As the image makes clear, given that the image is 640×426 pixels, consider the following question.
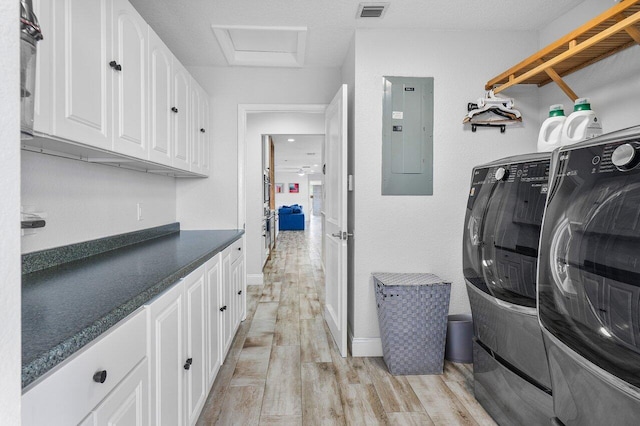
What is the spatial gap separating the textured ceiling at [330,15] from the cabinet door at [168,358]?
186cm

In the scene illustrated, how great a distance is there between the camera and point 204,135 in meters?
3.05

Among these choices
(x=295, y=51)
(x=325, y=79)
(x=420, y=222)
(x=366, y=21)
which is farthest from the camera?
(x=325, y=79)

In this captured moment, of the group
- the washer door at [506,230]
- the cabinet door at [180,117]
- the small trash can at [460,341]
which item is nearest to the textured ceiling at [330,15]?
the cabinet door at [180,117]

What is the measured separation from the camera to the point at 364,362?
101 inches

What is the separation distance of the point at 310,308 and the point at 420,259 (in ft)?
5.06

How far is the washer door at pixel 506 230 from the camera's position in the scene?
59.7 inches

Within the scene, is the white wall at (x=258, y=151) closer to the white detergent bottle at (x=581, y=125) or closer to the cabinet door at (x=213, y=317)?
the cabinet door at (x=213, y=317)

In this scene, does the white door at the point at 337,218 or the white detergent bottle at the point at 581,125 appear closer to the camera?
the white detergent bottle at the point at 581,125

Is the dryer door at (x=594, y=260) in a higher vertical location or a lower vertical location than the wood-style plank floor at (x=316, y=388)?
higher

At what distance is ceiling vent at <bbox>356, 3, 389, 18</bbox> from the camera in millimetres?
2258

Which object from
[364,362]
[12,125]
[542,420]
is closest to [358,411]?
[364,362]

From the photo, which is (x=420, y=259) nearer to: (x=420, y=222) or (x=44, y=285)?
(x=420, y=222)

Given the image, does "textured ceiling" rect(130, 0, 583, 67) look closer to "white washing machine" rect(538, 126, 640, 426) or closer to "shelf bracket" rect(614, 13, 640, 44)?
"shelf bracket" rect(614, 13, 640, 44)

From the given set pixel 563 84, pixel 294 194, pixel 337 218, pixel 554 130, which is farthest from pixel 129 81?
pixel 294 194
